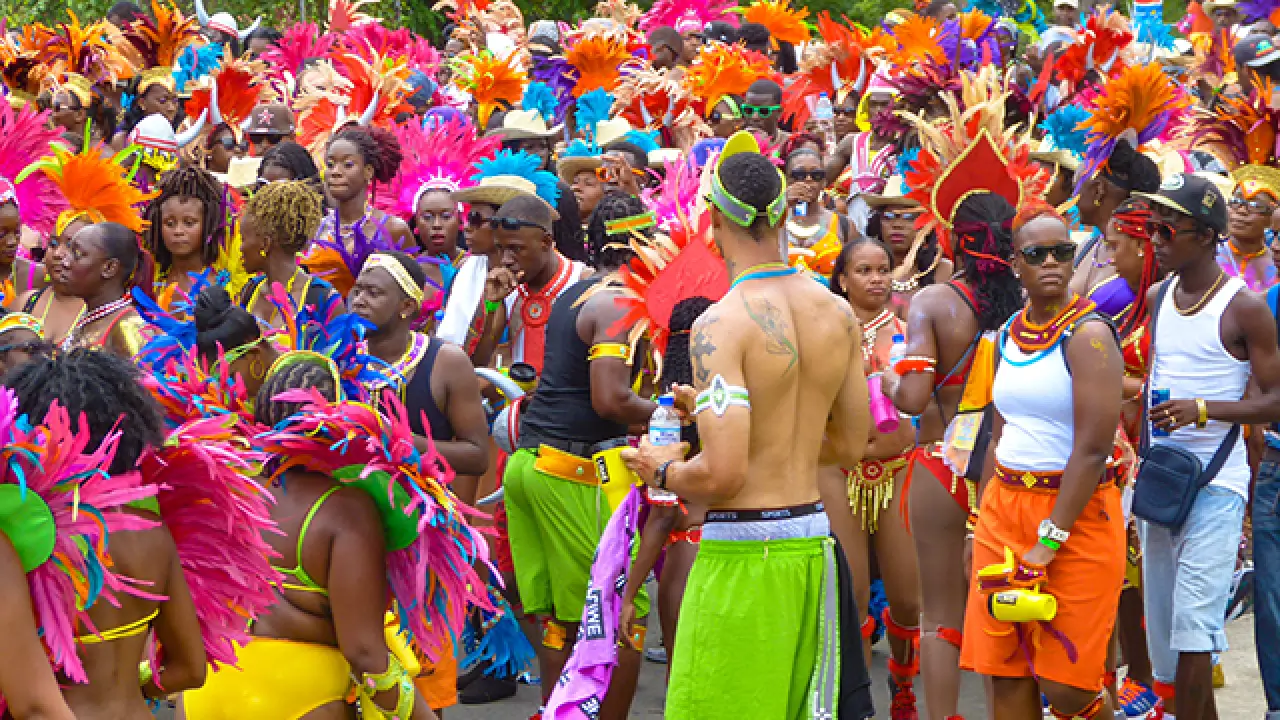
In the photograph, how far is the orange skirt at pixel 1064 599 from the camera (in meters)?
4.89

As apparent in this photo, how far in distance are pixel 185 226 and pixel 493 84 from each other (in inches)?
211

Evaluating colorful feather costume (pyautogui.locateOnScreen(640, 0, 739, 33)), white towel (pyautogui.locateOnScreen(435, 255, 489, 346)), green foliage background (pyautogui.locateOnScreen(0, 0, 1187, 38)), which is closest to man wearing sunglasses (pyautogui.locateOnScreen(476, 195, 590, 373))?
white towel (pyautogui.locateOnScreen(435, 255, 489, 346))

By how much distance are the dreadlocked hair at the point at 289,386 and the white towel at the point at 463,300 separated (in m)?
3.16

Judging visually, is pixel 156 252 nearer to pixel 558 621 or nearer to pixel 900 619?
pixel 558 621

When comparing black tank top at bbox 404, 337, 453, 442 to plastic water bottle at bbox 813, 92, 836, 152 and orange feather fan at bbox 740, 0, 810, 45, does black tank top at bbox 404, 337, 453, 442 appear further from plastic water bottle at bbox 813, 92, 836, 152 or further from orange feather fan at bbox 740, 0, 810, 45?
orange feather fan at bbox 740, 0, 810, 45

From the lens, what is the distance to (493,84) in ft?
41.8

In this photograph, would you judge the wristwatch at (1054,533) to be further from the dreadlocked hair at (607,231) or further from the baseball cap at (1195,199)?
the dreadlocked hair at (607,231)

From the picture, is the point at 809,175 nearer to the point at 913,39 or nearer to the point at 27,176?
the point at 913,39

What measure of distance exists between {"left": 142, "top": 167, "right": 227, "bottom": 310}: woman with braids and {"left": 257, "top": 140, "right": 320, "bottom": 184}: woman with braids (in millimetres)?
1466

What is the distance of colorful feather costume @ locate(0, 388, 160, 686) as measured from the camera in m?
3.04

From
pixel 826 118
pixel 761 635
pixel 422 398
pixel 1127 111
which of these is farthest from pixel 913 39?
pixel 761 635

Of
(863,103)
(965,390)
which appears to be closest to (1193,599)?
(965,390)

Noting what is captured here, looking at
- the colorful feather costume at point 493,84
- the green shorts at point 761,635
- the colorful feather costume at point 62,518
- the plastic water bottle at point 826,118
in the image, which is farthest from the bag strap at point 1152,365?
the colorful feather costume at point 493,84

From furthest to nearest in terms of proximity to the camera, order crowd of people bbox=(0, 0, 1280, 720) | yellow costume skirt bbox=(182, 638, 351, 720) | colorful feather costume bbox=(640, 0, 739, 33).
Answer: colorful feather costume bbox=(640, 0, 739, 33), yellow costume skirt bbox=(182, 638, 351, 720), crowd of people bbox=(0, 0, 1280, 720)
